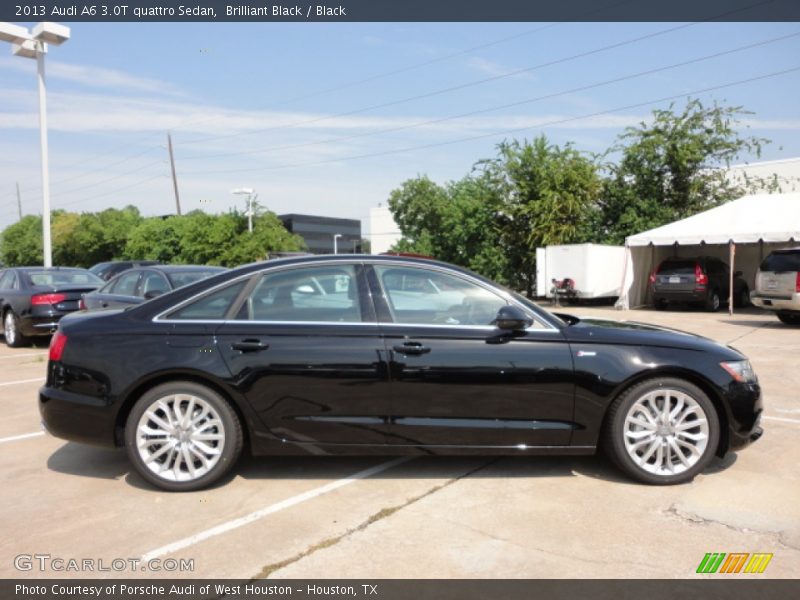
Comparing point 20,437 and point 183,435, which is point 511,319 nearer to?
point 183,435

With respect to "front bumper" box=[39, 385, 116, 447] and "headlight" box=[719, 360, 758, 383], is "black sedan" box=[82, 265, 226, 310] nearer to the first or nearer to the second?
"front bumper" box=[39, 385, 116, 447]

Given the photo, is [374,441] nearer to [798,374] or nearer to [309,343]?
[309,343]

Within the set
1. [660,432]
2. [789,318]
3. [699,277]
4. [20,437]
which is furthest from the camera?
[699,277]

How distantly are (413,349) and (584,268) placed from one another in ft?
56.8

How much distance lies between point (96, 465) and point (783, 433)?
5.53m

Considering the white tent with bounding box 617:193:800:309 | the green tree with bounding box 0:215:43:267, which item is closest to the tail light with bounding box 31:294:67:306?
the white tent with bounding box 617:193:800:309

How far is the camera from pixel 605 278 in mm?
21078

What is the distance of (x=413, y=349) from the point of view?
162 inches

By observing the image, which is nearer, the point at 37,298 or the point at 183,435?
the point at 183,435

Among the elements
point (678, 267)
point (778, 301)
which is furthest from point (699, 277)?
point (778, 301)

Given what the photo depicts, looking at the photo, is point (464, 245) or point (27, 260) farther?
point (27, 260)


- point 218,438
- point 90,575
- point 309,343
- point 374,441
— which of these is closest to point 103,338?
point 218,438

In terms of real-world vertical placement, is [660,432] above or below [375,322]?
below
